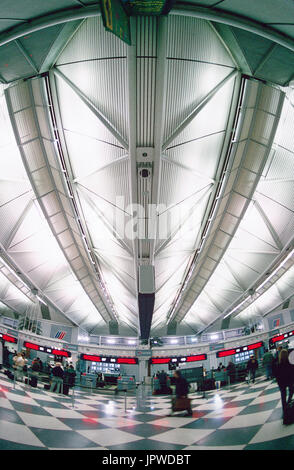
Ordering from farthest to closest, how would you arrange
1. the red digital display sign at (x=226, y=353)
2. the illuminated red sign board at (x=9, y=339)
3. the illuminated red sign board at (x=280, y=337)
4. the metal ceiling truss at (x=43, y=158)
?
the red digital display sign at (x=226, y=353) → the illuminated red sign board at (x=9, y=339) → the illuminated red sign board at (x=280, y=337) → the metal ceiling truss at (x=43, y=158)

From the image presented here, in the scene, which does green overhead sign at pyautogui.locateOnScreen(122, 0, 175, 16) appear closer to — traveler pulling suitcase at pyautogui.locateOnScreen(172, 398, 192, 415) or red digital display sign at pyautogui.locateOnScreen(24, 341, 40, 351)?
traveler pulling suitcase at pyautogui.locateOnScreen(172, 398, 192, 415)

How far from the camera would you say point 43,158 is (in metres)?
8.55

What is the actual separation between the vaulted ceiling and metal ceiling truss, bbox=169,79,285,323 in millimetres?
44

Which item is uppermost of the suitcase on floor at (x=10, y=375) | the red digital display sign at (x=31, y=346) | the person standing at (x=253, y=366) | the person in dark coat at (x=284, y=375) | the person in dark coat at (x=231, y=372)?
the person in dark coat at (x=284, y=375)

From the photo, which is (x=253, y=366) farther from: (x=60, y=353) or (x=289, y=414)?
(x=60, y=353)

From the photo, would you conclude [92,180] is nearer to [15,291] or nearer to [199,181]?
[199,181]

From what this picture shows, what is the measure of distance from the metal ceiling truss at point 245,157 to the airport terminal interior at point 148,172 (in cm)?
6

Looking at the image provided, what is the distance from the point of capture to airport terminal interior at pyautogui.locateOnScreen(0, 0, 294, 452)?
378cm

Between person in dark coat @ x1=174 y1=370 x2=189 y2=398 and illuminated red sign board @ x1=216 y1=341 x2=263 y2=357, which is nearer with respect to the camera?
person in dark coat @ x1=174 y1=370 x2=189 y2=398

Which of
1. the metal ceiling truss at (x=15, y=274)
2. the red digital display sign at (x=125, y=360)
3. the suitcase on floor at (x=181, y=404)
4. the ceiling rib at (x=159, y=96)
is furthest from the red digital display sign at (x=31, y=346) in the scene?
the ceiling rib at (x=159, y=96)

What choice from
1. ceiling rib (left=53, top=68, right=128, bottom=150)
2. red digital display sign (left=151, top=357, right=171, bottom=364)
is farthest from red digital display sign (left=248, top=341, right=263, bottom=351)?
ceiling rib (left=53, top=68, right=128, bottom=150)

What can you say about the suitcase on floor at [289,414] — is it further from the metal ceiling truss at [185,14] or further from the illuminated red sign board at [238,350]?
the illuminated red sign board at [238,350]

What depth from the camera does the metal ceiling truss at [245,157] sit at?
652 centimetres

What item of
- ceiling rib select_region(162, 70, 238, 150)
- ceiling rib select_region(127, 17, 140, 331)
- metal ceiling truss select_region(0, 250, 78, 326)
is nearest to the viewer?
ceiling rib select_region(127, 17, 140, 331)
